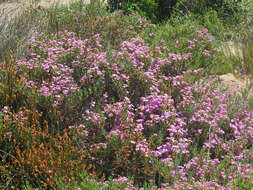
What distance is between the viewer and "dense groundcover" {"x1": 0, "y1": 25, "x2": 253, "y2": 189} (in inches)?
124

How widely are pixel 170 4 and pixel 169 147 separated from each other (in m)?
5.79

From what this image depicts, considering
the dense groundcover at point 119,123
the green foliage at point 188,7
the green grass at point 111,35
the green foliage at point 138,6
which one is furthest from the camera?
the green foliage at point 188,7

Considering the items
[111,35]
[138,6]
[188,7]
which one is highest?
[138,6]

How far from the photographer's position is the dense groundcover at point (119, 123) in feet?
10.3

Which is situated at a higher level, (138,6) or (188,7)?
(138,6)

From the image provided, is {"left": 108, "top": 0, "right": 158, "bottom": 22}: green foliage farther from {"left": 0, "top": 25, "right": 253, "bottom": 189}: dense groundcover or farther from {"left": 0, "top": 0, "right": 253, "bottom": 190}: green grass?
{"left": 0, "top": 25, "right": 253, "bottom": 189}: dense groundcover

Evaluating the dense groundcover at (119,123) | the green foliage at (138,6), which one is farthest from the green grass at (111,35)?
the green foliage at (138,6)

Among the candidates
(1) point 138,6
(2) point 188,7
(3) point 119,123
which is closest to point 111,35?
(1) point 138,6

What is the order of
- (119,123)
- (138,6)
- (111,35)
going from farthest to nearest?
1. (138,6)
2. (111,35)
3. (119,123)

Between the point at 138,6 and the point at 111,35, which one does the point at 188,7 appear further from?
the point at 111,35

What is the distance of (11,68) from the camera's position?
395cm

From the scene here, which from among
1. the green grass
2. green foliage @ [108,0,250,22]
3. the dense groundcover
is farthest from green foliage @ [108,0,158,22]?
the dense groundcover

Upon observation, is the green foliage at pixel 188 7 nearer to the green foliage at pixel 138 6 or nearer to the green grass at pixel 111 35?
the green foliage at pixel 138 6

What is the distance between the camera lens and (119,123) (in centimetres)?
364
